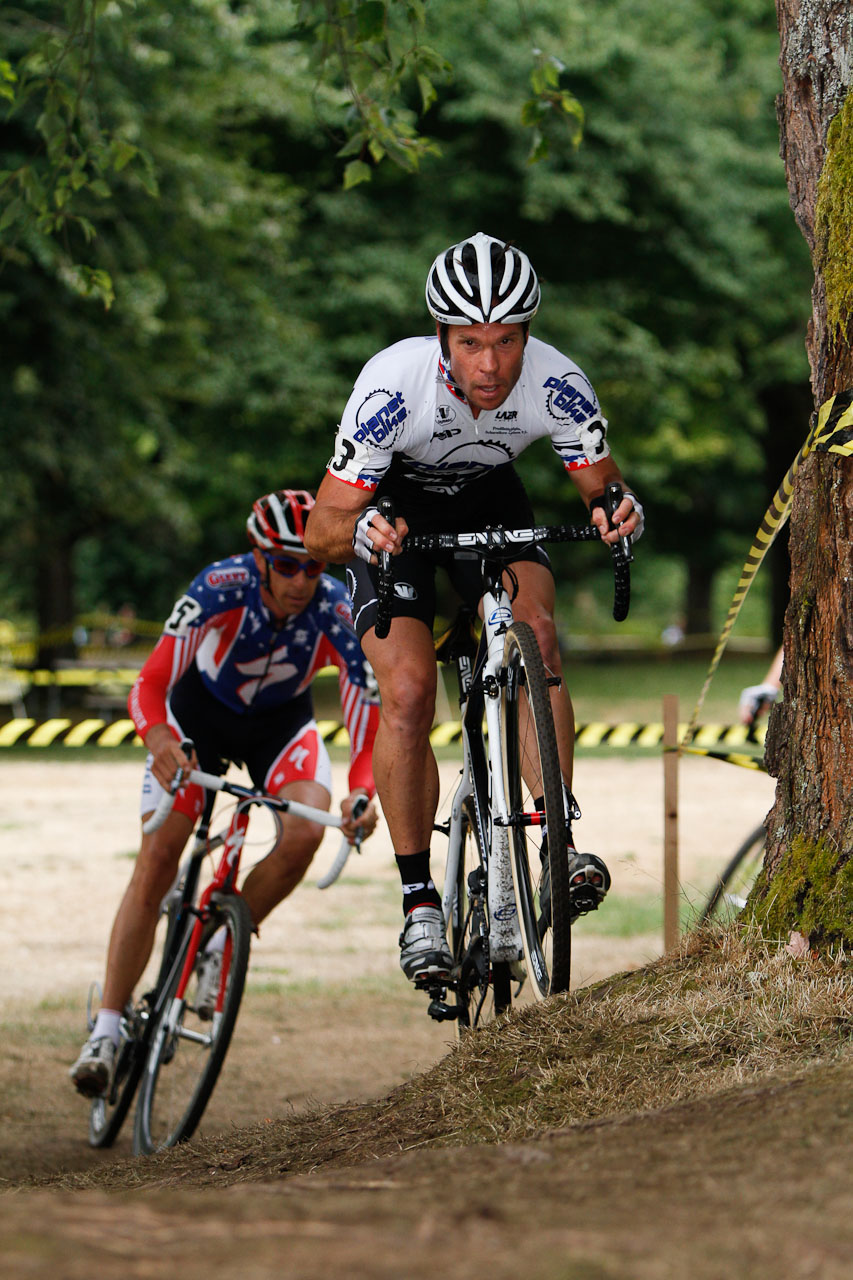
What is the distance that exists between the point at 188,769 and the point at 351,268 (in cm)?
1769

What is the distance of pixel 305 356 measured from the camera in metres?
21.8

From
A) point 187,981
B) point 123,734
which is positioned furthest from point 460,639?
point 123,734

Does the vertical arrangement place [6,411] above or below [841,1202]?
above

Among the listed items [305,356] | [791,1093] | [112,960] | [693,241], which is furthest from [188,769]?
[693,241]

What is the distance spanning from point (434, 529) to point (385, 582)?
0.67 m

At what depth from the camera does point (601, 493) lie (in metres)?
4.53

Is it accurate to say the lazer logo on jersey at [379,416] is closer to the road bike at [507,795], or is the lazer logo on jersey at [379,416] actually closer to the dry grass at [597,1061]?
the road bike at [507,795]

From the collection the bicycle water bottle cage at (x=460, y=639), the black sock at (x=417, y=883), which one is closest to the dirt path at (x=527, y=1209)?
the black sock at (x=417, y=883)

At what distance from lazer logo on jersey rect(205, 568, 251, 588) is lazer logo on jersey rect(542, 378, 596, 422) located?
186 cm

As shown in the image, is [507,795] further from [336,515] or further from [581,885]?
[336,515]

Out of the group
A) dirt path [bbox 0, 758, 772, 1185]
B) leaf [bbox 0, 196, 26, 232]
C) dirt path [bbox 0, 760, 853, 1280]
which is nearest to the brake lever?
dirt path [bbox 0, 758, 772, 1185]

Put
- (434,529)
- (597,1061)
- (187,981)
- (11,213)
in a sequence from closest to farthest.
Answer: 1. (597,1061)
2. (434,529)
3. (187,981)
4. (11,213)

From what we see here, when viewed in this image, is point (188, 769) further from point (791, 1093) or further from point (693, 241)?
point (693, 241)

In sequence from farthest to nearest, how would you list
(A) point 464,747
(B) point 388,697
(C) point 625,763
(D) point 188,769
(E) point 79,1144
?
(C) point 625,763, (E) point 79,1144, (D) point 188,769, (A) point 464,747, (B) point 388,697
